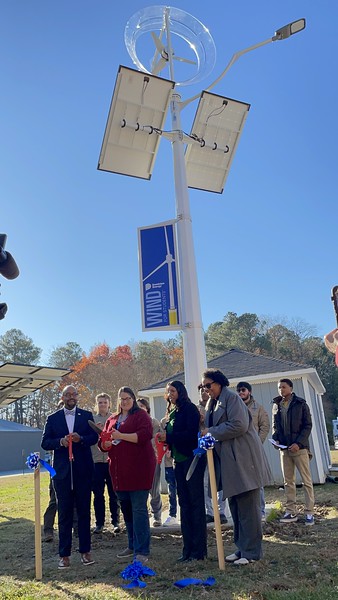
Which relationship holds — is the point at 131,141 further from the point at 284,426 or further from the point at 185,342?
the point at 284,426

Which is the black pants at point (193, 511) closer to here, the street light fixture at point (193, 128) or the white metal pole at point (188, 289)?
the white metal pole at point (188, 289)

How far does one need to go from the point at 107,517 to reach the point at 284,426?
3.31m

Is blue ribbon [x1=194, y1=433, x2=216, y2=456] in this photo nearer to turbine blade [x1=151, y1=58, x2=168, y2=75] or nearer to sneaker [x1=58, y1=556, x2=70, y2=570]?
sneaker [x1=58, y1=556, x2=70, y2=570]

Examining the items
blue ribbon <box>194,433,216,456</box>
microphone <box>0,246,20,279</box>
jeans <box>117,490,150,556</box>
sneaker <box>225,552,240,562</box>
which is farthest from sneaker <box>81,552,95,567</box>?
microphone <box>0,246,20,279</box>

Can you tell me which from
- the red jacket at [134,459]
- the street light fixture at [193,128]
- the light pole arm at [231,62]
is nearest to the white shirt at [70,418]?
the red jacket at [134,459]

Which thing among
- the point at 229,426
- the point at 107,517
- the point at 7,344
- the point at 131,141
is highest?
the point at 7,344

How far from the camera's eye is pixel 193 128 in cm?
834

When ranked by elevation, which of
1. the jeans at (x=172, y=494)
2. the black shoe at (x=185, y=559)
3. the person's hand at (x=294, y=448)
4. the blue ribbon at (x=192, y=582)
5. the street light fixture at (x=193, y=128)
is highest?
the street light fixture at (x=193, y=128)

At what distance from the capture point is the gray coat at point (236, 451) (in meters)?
4.23

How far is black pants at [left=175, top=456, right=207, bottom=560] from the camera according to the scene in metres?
4.49

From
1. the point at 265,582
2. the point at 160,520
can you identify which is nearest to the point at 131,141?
the point at 160,520

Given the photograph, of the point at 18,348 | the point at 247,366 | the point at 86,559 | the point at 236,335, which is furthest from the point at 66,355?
the point at 86,559

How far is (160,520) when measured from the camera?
6.61 metres

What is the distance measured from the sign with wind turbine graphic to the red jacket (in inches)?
92.5
